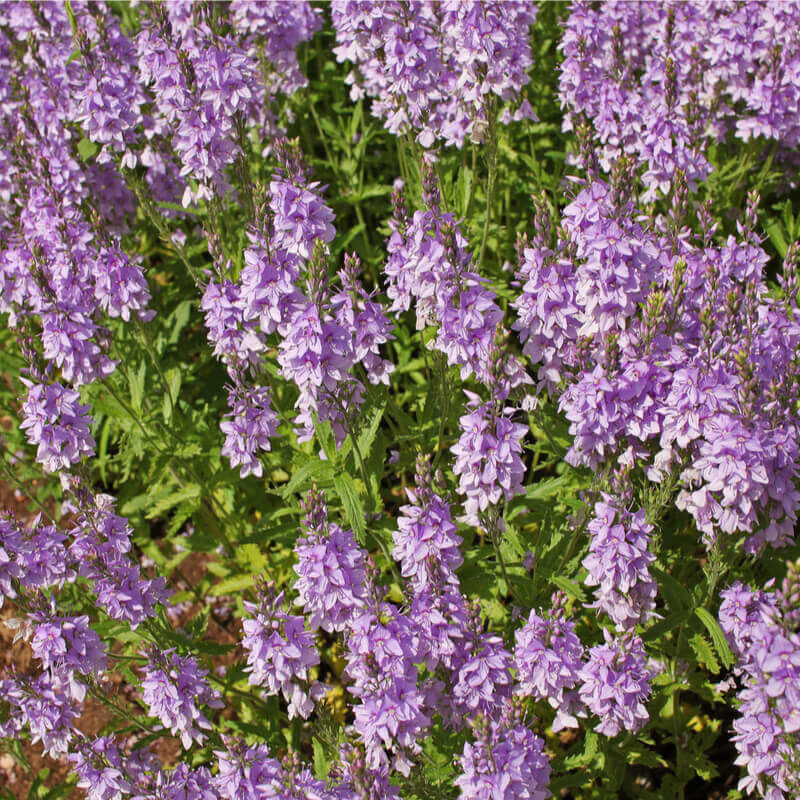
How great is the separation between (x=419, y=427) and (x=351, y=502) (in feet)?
2.63

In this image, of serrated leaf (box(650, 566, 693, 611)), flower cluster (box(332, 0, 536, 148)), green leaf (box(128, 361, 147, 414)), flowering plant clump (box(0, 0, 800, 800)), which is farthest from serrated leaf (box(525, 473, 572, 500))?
green leaf (box(128, 361, 147, 414))

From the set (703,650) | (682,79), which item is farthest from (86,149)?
(703,650)

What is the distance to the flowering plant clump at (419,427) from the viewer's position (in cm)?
360

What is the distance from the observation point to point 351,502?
4.44m

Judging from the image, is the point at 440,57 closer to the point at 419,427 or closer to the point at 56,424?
the point at 419,427

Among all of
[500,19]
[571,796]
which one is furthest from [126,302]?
[571,796]

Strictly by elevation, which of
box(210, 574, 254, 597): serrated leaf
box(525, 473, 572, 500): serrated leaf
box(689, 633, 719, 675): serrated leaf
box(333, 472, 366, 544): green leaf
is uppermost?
box(333, 472, 366, 544): green leaf

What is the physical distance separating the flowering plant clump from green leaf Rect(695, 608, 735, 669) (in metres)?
0.02

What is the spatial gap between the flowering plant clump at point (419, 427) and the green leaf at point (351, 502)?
3 centimetres

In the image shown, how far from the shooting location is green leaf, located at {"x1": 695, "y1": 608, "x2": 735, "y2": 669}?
3908 mm

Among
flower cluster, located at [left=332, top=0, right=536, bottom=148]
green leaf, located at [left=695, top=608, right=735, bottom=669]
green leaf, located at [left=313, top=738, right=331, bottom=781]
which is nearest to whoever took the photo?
green leaf, located at [left=695, top=608, right=735, bottom=669]

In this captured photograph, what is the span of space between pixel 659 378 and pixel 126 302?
326 cm

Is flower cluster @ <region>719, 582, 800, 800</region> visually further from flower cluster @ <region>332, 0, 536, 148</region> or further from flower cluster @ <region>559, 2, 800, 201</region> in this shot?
flower cluster @ <region>332, 0, 536, 148</region>

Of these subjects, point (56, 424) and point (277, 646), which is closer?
point (277, 646)
